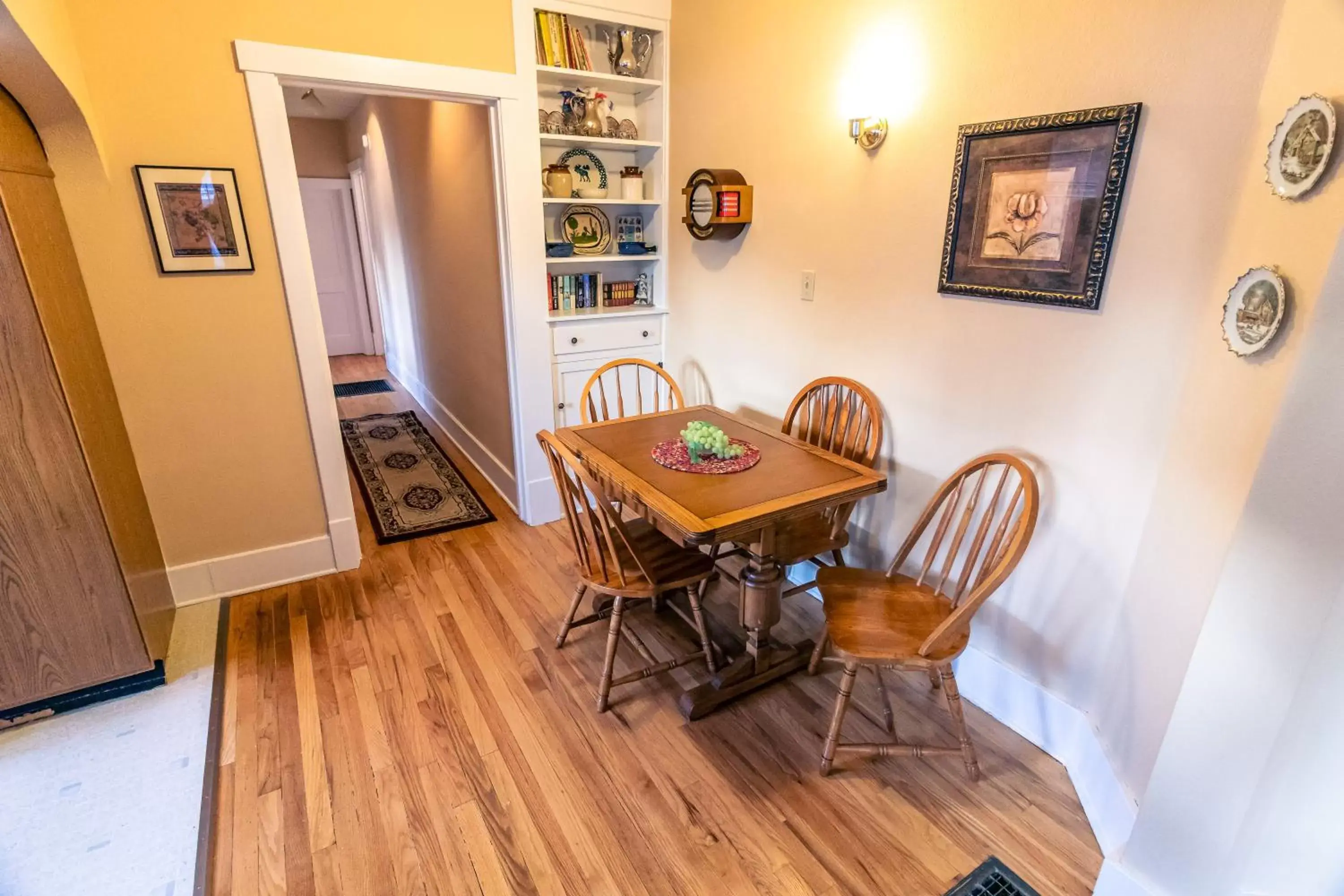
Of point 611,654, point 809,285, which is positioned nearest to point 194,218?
point 611,654

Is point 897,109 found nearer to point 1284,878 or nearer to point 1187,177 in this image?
point 1187,177

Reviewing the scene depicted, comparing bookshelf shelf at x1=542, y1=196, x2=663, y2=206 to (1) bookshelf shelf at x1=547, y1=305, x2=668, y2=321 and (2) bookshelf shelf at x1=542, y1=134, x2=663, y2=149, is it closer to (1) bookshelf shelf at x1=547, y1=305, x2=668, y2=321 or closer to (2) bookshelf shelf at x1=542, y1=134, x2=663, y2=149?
(2) bookshelf shelf at x1=542, y1=134, x2=663, y2=149

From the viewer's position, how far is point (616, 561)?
72.5 inches

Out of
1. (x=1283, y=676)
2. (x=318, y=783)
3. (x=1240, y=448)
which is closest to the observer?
(x=1283, y=676)

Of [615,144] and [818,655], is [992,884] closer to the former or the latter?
[818,655]

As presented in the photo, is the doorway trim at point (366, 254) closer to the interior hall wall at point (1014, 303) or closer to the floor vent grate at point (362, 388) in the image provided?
the floor vent grate at point (362, 388)

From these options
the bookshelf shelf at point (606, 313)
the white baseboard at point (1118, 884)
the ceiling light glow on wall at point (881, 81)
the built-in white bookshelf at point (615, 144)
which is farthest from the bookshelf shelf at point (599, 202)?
the white baseboard at point (1118, 884)

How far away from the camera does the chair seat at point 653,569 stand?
1.88 metres

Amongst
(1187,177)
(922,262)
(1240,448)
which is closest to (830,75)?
(922,262)

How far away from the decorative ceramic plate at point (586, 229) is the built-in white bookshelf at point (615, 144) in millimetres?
32

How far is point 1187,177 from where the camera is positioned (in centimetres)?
134

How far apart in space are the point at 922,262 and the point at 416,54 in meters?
2.00

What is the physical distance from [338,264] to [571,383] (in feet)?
15.7

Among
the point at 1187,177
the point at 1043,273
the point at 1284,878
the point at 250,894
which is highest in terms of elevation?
the point at 1187,177
